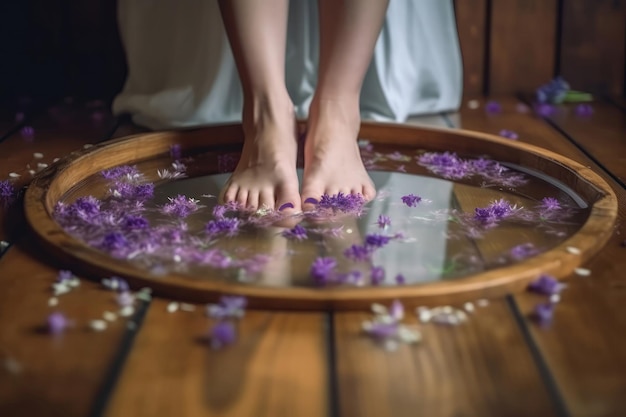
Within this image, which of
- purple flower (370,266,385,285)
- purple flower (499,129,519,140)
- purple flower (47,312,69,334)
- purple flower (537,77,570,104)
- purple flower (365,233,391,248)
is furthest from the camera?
purple flower (537,77,570,104)

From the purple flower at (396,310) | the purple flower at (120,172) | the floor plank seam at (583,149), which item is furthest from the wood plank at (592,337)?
the purple flower at (120,172)

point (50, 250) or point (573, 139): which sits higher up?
point (50, 250)

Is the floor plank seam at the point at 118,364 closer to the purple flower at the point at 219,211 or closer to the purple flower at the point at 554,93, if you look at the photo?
the purple flower at the point at 219,211

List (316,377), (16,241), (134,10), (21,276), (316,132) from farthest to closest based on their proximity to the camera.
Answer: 1. (134,10)
2. (316,132)
3. (16,241)
4. (21,276)
5. (316,377)

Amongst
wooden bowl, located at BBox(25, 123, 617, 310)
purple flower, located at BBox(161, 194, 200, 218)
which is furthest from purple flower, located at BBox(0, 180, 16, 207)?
purple flower, located at BBox(161, 194, 200, 218)

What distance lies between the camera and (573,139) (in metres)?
1.53

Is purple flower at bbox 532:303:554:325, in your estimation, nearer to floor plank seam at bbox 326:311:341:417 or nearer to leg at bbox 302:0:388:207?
floor plank seam at bbox 326:311:341:417

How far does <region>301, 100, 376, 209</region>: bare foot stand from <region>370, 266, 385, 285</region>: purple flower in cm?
26

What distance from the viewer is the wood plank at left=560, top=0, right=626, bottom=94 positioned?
192 cm

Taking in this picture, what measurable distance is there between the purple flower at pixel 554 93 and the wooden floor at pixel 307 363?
1.01 m

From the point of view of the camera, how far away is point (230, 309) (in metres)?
0.80

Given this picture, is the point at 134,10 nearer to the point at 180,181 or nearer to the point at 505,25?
the point at 180,181

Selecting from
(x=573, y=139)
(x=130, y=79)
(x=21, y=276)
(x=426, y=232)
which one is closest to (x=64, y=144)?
(x=130, y=79)

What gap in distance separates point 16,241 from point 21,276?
0.12 meters
